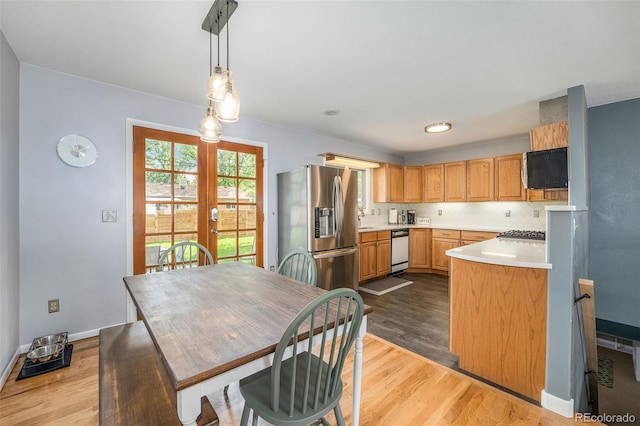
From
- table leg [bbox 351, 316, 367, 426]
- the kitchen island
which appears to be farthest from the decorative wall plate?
the kitchen island

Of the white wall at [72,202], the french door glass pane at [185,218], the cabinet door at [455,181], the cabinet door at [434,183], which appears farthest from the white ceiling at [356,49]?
the cabinet door at [434,183]

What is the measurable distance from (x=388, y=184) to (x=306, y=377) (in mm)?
4713

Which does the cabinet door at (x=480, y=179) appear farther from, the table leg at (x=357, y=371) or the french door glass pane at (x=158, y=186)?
the french door glass pane at (x=158, y=186)

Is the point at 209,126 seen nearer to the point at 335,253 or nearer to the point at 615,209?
the point at 335,253

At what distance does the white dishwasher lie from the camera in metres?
5.01

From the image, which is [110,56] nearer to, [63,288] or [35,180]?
[35,180]

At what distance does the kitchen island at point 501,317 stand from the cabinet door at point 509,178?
8.83 ft

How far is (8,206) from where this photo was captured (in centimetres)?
198

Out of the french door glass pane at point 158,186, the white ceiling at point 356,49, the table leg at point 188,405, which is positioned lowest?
the table leg at point 188,405

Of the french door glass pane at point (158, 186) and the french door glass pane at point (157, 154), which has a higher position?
the french door glass pane at point (157, 154)

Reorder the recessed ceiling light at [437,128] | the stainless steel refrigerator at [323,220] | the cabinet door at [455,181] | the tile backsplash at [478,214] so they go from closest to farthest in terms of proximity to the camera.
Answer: the stainless steel refrigerator at [323,220]
the recessed ceiling light at [437,128]
the tile backsplash at [478,214]
the cabinet door at [455,181]

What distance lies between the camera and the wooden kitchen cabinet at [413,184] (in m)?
5.62

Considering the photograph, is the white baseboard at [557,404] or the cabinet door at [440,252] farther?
the cabinet door at [440,252]

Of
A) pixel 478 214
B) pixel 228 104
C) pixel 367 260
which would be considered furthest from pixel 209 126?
pixel 478 214
